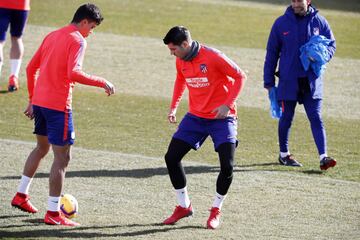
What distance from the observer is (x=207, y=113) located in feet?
30.6

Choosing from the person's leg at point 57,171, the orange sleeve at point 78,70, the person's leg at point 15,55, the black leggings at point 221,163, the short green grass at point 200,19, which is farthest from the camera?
the short green grass at point 200,19

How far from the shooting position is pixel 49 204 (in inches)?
355

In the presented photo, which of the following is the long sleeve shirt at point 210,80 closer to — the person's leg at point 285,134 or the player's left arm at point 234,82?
the player's left arm at point 234,82

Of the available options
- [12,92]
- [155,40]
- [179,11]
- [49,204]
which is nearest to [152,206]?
[49,204]

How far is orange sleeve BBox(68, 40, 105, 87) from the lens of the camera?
8.66 meters

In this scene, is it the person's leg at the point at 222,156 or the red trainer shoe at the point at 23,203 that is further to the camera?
the red trainer shoe at the point at 23,203

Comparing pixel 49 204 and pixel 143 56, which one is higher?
pixel 49 204

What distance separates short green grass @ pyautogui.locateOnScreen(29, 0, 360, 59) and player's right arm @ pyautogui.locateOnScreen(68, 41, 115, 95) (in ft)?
39.6

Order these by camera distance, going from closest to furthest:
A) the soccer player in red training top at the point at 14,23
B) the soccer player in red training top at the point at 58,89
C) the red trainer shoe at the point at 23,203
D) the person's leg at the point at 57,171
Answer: the soccer player in red training top at the point at 58,89 → the person's leg at the point at 57,171 → the red trainer shoe at the point at 23,203 → the soccer player in red training top at the point at 14,23

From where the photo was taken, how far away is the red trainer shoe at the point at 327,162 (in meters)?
11.4

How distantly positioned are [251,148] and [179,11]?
11.9 meters

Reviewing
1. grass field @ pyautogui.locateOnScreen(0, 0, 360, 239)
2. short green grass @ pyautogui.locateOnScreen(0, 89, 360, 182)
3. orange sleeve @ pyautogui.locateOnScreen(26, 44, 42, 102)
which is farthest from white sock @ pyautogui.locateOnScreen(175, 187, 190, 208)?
short green grass @ pyautogui.locateOnScreen(0, 89, 360, 182)

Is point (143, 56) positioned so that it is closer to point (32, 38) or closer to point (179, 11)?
point (32, 38)

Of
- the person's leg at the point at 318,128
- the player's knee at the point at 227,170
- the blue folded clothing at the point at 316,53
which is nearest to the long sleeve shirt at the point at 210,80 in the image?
the player's knee at the point at 227,170
